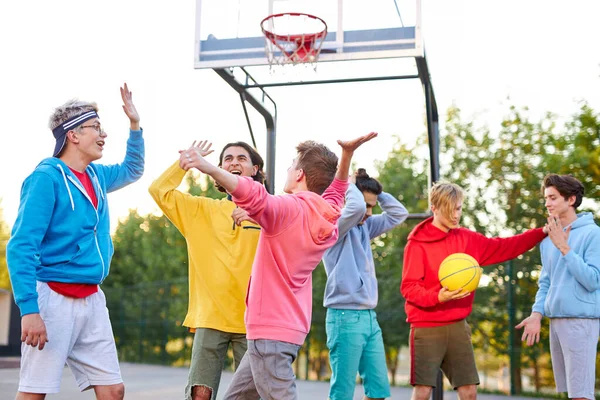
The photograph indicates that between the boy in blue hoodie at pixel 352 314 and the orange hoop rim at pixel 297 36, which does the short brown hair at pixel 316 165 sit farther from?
the orange hoop rim at pixel 297 36

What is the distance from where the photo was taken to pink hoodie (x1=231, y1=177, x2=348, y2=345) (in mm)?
2930

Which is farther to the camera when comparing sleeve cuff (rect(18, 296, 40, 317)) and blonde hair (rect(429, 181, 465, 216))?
blonde hair (rect(429, 181, 465, 216))

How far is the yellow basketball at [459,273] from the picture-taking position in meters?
4.18

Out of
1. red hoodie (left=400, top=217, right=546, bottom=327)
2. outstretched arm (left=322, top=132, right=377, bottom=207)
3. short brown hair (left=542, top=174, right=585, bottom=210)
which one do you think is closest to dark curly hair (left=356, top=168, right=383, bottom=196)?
red hoodie (left=400, top=217, right=546, bottom=327)

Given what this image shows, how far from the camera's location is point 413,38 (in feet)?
20.0

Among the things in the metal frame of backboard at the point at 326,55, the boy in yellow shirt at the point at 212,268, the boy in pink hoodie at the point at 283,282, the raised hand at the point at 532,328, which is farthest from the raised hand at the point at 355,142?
the metal frame of backboard at the point at 326,55

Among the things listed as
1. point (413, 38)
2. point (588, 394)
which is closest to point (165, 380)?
point (413, 38)

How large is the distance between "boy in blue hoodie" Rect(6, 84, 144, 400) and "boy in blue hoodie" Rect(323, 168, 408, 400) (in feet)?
5.11

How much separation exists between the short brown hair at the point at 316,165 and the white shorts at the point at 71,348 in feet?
3.85

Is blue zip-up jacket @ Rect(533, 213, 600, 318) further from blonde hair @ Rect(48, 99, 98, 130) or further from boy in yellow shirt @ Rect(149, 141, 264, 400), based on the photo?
blonde hair @ Rect(48, 99, 98, 130)

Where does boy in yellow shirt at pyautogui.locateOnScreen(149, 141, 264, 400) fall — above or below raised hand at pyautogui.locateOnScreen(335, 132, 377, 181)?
below

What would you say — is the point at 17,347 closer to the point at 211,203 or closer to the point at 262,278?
the point at 211,203

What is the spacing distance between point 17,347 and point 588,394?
13979 millimetres

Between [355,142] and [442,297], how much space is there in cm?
140
